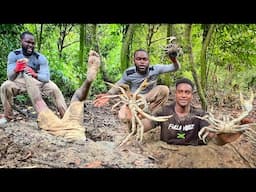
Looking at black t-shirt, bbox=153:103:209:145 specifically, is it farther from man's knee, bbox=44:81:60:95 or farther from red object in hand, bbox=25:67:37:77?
red object in hand, bbox=25:67:37:77

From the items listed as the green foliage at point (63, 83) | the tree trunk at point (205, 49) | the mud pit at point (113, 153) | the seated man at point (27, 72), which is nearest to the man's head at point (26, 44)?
the seated man at point (27, 72)

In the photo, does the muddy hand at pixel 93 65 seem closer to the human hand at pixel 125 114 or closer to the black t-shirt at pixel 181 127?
the human hand at pixel 125 114

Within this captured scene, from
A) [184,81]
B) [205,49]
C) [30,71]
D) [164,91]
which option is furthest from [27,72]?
[205,49]

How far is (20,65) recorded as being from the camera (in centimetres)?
373

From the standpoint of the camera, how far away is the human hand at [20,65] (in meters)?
3.72

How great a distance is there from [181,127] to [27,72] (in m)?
1.27

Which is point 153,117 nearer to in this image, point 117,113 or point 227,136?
point 117,113

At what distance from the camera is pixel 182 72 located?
3.72 metres

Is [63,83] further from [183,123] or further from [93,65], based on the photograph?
[183,123]

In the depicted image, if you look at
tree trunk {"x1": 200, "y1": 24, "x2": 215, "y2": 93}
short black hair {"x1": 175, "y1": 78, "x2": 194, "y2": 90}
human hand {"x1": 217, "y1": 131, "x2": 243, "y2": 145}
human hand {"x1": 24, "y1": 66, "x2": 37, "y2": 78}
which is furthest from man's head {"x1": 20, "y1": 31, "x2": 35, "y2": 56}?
human hand {"x1": 217, "y1": 131, "x2": 243, "y2": 145}

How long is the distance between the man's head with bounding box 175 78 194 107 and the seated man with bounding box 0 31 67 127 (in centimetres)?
88

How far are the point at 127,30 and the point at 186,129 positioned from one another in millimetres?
924
